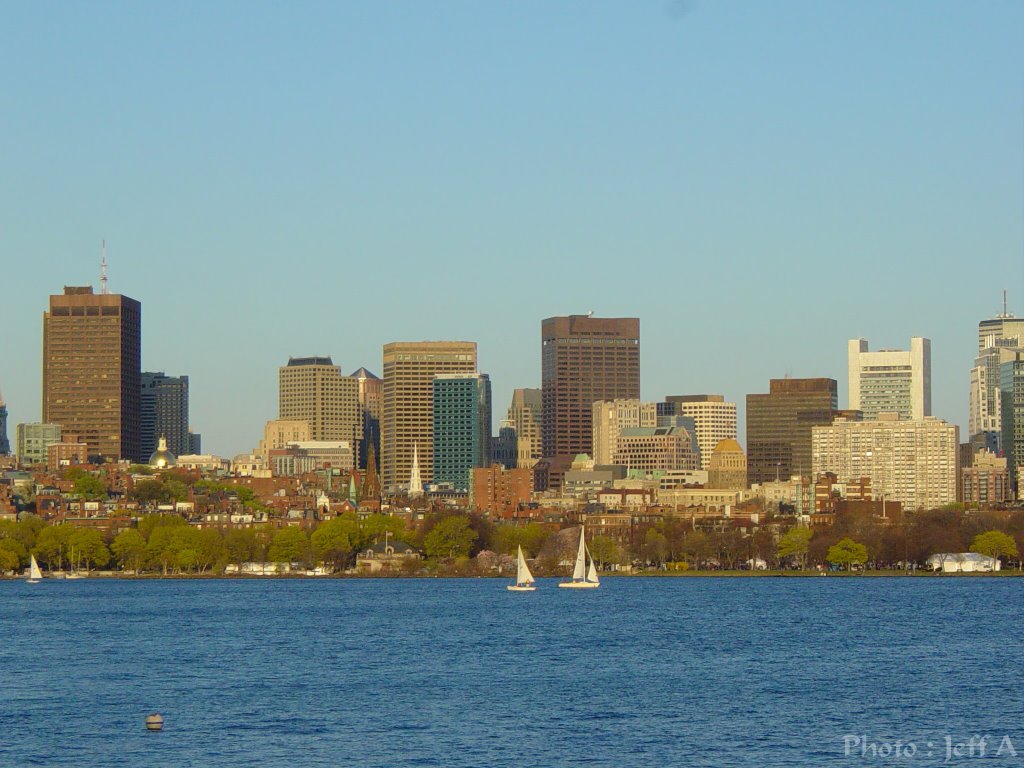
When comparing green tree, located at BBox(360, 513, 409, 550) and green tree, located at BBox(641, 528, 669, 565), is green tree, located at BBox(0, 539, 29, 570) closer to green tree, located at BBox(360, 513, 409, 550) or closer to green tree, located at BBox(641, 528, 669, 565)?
green tree, located at BBox(360, 513, 409, 550)

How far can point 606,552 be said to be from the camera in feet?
612

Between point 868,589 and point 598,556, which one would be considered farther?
point 598,556

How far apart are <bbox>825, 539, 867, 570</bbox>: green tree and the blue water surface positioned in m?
48.6

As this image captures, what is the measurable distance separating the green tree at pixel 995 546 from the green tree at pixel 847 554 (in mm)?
9812

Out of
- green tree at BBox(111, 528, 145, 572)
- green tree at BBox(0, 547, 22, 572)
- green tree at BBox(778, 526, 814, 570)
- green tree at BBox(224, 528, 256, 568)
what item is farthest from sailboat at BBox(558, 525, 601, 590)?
green tree at BBox(0, 547, 22, 572)

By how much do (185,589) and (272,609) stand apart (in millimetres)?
33940

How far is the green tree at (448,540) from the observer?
18612cm

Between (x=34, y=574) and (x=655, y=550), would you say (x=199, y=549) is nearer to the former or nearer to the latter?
(x=34, y=574)

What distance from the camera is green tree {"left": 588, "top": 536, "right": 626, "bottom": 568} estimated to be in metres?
186

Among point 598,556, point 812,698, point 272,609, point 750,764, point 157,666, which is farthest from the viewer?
point 598,556

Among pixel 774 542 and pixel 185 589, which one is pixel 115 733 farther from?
pixel 774 542

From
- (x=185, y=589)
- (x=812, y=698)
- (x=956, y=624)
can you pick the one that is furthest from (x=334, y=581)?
(x=812, y=698)

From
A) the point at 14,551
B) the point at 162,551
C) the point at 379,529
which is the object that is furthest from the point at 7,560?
the point at 379,529

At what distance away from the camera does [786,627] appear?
10300cm
